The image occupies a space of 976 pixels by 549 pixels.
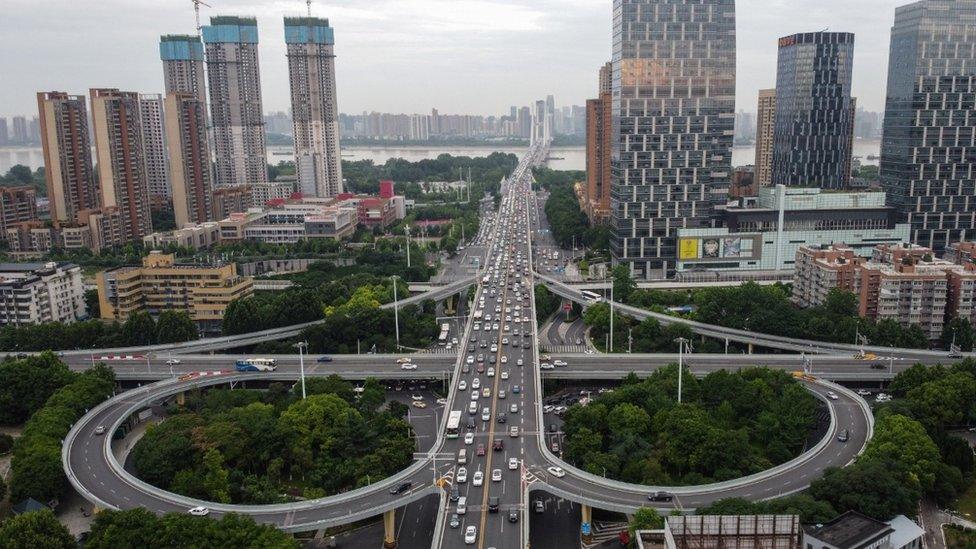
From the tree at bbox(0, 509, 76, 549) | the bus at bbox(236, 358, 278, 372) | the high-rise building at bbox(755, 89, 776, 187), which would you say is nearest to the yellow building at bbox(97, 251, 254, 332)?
the bus at bbox(236, 358, 278, 372)

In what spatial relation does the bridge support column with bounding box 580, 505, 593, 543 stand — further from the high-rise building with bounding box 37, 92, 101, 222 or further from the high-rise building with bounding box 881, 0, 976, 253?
the high-rise building with bounding box 37, 92, 101, 222

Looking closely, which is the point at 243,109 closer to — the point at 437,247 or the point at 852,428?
the point at 437,247


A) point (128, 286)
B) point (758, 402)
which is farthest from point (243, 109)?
point (758, 402)

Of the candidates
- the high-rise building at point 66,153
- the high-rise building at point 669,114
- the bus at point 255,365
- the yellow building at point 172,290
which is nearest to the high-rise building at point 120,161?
the high-rise building at point 66,153

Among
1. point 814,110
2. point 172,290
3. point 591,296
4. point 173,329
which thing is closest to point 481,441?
point 173,329

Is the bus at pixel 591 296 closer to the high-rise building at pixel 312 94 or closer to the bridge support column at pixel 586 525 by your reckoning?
the bridge support column at pixel 586 525

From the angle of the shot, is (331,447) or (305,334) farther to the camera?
(305,334)
